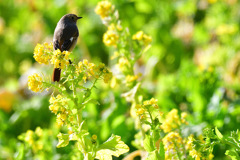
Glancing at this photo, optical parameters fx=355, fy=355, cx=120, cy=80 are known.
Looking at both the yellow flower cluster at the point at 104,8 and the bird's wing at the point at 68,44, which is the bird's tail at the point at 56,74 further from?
the yellow flower cluster at the point at 104,8

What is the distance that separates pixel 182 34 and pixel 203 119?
1349 millimetres

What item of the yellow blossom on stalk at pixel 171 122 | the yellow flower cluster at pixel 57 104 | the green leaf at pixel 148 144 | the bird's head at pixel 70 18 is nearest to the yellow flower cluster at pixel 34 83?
the yellow flower cluster at pixel 57 104

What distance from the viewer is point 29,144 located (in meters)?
1.21

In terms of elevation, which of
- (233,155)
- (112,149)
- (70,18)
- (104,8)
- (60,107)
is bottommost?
(233,155)

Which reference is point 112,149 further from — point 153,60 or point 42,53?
point 153,60

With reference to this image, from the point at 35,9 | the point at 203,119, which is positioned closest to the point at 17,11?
the point at 35,9

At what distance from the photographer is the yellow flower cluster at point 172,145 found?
0.96 m

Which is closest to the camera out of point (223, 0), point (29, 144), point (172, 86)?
point (29, 144)

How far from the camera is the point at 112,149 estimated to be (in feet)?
2.82

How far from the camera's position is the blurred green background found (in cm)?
160

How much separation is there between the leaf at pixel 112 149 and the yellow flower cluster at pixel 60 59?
0.71 feet

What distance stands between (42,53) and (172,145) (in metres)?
0.42

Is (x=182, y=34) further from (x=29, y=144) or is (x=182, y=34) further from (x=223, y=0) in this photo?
(x=29, y=144)

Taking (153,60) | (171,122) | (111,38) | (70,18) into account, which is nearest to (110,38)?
(111,38)
